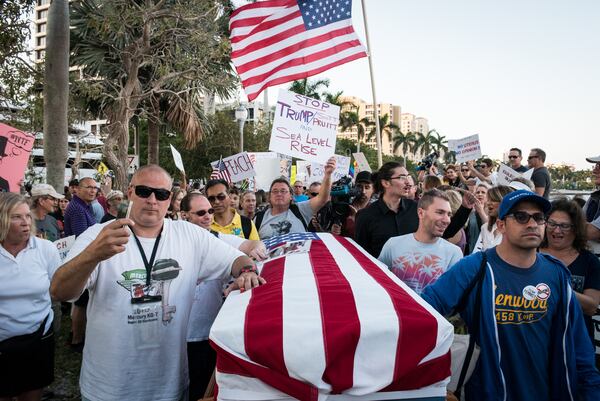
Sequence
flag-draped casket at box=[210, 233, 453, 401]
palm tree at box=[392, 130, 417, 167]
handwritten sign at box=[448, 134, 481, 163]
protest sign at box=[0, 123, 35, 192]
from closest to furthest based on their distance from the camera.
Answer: flag-draped casket at box=[210, 233, 453, 401], protest sign at box=[0, 123, 35, 192], handwritten sign at box=[448, 134, 481, 163], palm tree at box=[392, 130, 417, 167]

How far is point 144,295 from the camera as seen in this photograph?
2488 millimetres

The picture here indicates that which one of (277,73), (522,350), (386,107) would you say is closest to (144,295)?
(522,350)

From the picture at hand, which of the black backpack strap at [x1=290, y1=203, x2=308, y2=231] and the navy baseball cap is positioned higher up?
the black backpack strap at [x1=290, y1=203, x2=308, y2=231]

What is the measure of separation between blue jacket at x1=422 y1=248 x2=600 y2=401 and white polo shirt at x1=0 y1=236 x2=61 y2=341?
289 cm

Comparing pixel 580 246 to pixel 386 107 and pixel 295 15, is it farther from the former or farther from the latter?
pixel 386 107

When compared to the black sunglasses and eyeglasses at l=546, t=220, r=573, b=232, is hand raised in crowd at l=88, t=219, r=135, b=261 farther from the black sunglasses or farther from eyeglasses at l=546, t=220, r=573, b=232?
eyeglasses at l=546, t=220, r=573, b=232

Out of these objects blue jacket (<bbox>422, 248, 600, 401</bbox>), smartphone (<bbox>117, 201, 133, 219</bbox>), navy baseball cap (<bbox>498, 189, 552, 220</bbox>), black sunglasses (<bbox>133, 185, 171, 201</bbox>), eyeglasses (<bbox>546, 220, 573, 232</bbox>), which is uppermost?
black sunglasses (<bbox>133, 185, 171, 201</bbox>)

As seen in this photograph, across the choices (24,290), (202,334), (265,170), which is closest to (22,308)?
(24,290)

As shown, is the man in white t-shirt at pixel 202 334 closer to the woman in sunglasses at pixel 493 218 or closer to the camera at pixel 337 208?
the camera at pixel 337 208

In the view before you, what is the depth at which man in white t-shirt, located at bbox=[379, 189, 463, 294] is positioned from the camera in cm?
321

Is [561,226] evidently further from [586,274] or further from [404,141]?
[404,141]

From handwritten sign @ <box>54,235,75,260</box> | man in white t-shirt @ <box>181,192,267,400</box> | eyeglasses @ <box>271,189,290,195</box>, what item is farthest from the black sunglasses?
handwritten sign @ <box>54,235,75,260</box>

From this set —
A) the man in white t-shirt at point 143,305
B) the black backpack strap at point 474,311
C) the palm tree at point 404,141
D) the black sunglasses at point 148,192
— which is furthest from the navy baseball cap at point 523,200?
the palm tree at point 404,141

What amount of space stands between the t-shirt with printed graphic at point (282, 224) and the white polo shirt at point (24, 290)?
6.59ft
